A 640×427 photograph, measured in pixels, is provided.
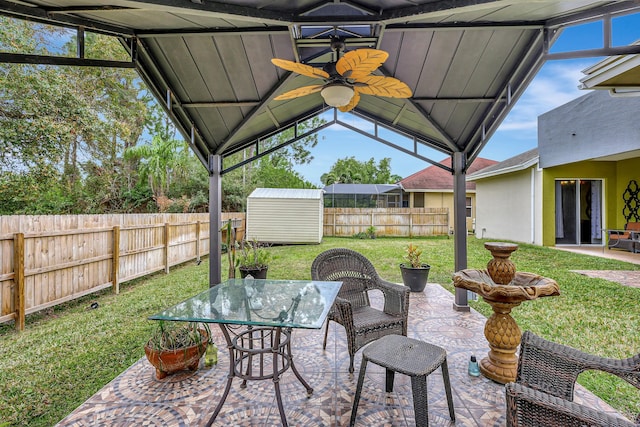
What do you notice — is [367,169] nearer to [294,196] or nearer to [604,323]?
[294,196]

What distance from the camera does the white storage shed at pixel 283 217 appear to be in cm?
1159

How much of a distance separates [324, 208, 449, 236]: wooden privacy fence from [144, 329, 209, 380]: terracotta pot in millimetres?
12130

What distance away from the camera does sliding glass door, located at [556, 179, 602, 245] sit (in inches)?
401

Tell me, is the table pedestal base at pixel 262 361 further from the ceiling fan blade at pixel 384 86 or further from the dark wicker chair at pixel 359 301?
the ceiling fan blade at pixel 384 86

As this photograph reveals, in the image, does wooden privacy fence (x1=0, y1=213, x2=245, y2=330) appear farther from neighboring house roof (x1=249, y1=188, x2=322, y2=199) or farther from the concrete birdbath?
the concrete birdbath

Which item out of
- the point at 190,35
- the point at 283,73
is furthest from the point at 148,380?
the point at 283,73

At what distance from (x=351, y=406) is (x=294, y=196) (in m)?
9.58

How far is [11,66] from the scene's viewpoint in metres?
7.44

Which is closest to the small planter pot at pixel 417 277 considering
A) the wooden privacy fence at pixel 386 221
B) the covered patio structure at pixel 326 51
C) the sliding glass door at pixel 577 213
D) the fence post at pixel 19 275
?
the covered patio structure at pixel 326 51

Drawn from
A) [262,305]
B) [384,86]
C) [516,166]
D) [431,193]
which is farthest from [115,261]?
[431,193]

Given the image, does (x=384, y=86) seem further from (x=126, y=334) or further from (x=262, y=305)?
(x=126, y=334)

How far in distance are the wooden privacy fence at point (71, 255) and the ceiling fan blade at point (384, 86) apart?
4.51 m

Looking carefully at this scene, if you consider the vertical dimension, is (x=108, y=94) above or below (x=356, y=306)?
above

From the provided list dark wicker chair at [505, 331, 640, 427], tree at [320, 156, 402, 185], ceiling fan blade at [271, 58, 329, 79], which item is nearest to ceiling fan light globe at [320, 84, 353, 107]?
ceiling fan blade at [271, 58, 329, 79]
